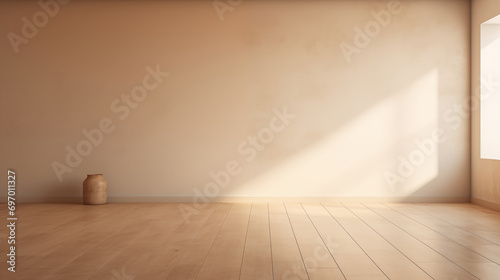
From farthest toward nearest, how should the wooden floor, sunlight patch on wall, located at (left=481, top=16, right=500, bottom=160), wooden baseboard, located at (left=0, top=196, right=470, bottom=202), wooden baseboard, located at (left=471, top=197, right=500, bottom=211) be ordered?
wooden baseboard, located at (left=0, top=196, right=470, bottom=202) → sunlight patch on wall, located at (left=481, top=16, right=500, bottom=160) → wooden baseboard, located at (left=471, top=197, right=500, bottom=211) → the wooden floor

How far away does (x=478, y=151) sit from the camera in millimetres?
5527

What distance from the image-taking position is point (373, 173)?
5.75 metres

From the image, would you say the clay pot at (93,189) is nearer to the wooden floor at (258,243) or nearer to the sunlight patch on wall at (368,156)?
the wooden floor at (258,243)

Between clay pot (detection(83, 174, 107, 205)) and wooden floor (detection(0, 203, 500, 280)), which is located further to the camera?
clay pot (detection(83, 174, 107, 205))

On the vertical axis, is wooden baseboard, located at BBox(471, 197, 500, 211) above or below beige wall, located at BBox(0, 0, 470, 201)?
below

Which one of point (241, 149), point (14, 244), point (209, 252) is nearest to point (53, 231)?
point (14, 244)

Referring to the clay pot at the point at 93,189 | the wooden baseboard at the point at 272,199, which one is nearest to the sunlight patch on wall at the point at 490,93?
the wooden baseboard at the point at 272,199

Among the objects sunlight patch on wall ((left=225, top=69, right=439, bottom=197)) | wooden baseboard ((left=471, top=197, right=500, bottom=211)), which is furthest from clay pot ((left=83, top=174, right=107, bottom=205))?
wooden baseboard ((left=471, top=197, right=500, bottom=211))

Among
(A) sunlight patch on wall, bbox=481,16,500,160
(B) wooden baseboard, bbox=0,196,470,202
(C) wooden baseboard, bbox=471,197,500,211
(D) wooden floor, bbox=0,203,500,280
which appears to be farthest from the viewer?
(B) wooden baseboard, bbox=0,196,470,202

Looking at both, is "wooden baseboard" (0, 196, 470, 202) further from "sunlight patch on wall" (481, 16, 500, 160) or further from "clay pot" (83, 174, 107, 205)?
"sunlight patch on wall" (481, 16, 500, 160)

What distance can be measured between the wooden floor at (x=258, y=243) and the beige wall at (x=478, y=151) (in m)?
0.26

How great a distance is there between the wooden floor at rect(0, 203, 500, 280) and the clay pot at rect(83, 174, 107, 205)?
0.29 meters

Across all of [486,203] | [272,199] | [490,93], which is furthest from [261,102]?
[486,203]

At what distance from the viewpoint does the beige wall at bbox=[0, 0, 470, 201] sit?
18.9 feet
